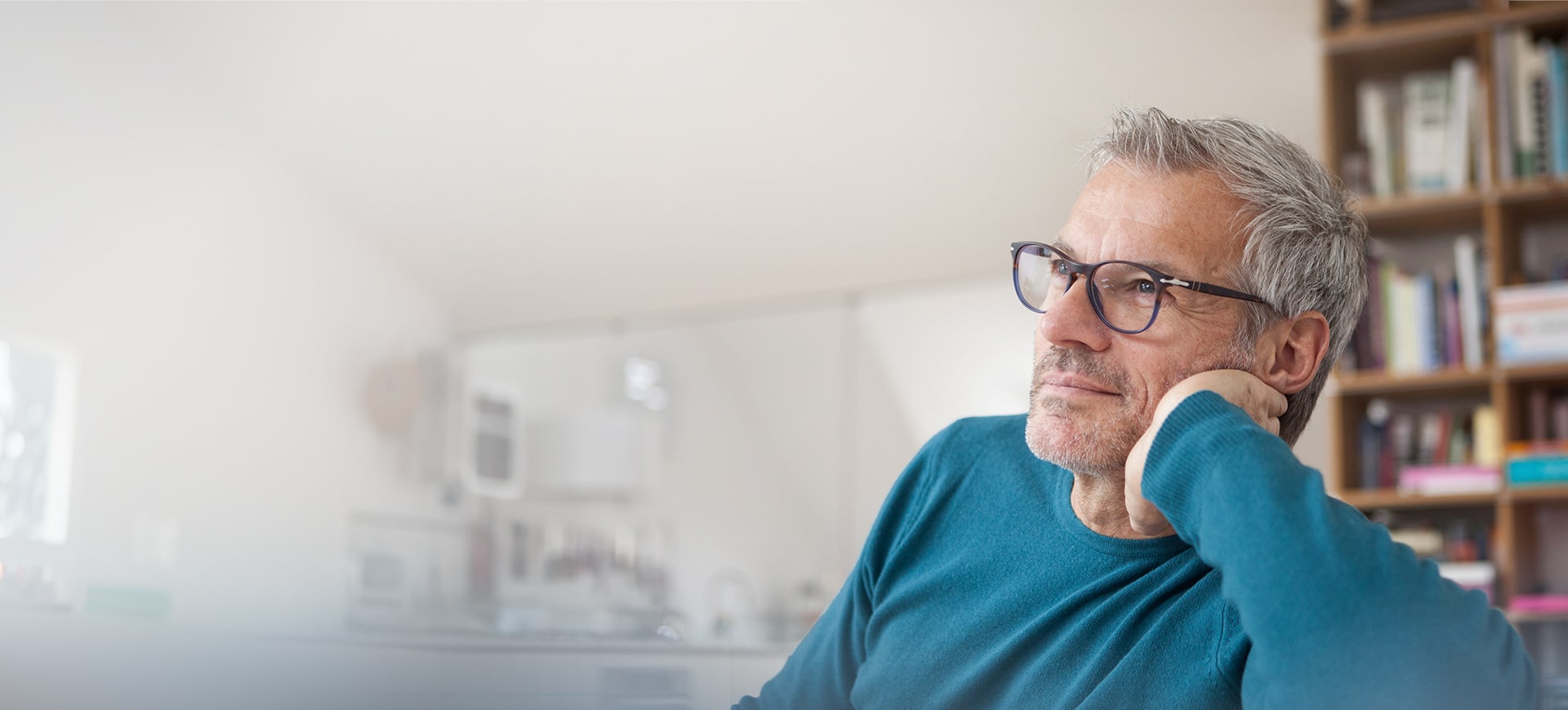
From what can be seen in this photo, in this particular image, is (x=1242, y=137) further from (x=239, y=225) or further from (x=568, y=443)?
(x=568, y=443)

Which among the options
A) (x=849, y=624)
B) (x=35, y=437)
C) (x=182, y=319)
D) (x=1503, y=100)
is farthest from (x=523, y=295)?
(x=849, y=624)

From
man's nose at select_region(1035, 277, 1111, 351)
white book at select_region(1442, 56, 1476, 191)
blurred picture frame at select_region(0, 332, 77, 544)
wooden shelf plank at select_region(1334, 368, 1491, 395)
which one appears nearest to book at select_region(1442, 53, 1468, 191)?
white book at select_region(1442, 56, 1476, 191)

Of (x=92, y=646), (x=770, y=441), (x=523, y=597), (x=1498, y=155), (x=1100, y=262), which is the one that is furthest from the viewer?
(x=523, y=597)

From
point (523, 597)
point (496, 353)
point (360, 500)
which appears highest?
point (496, 353)

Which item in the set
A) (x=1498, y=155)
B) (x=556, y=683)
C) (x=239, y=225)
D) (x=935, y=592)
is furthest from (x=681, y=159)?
(x=556, y=683)

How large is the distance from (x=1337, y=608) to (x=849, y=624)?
467mm

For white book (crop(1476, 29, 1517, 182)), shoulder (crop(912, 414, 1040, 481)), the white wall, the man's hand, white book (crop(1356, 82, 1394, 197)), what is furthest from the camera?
the white wall

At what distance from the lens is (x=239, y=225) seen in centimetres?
308

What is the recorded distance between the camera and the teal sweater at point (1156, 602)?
0.60 m

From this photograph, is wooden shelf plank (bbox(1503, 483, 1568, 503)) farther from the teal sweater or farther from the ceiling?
the teal sweater

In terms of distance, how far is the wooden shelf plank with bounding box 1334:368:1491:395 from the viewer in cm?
216

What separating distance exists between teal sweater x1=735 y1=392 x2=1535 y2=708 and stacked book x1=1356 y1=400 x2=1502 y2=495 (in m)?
1.57

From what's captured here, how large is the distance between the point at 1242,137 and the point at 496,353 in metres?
3.71

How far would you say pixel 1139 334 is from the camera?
85 centimetres
